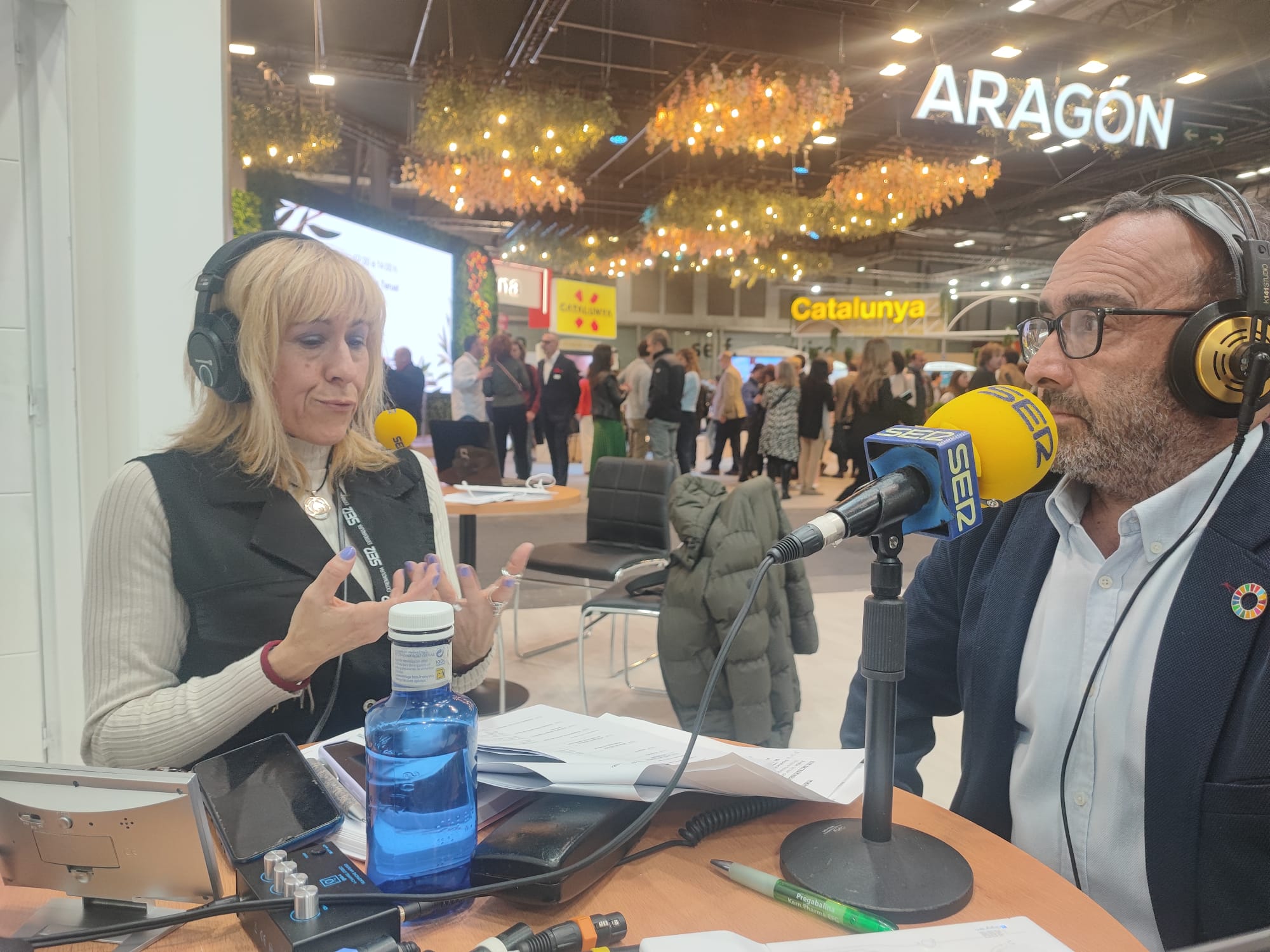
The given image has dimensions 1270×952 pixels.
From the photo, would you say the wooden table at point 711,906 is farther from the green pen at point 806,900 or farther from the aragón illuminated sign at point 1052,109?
the aragón illuminated sign at point 1052,109

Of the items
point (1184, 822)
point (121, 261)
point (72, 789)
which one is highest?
point (121, 261)

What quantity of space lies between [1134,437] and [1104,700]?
1.14 feet

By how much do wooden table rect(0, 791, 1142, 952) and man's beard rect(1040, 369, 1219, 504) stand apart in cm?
52

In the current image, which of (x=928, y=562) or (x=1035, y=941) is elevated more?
(x=928, y=562)

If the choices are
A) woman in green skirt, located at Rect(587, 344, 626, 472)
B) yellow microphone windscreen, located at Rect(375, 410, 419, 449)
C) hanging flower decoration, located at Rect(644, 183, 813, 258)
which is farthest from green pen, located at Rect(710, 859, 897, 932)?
hanging flower decoration, located at Rect(644, 183, 813, 258)

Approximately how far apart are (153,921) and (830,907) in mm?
582

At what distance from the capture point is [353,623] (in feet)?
3.35

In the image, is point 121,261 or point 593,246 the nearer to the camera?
point 121,261

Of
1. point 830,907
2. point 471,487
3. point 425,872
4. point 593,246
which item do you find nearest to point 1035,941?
point 830,907

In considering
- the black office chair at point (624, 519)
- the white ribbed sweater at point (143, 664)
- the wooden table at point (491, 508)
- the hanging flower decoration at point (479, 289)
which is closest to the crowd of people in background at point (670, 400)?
the hanging flower decoration at point (479, 289)

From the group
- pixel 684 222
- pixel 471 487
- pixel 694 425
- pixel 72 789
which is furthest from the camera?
pixel 684 222

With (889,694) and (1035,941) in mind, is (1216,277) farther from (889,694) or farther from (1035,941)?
(1035,941)

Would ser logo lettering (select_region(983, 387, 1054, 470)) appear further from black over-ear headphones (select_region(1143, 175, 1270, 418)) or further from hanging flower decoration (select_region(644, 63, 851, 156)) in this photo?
hanging flower decoration (select_region(644, 63, 851, 156))

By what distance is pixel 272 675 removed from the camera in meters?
1.12
